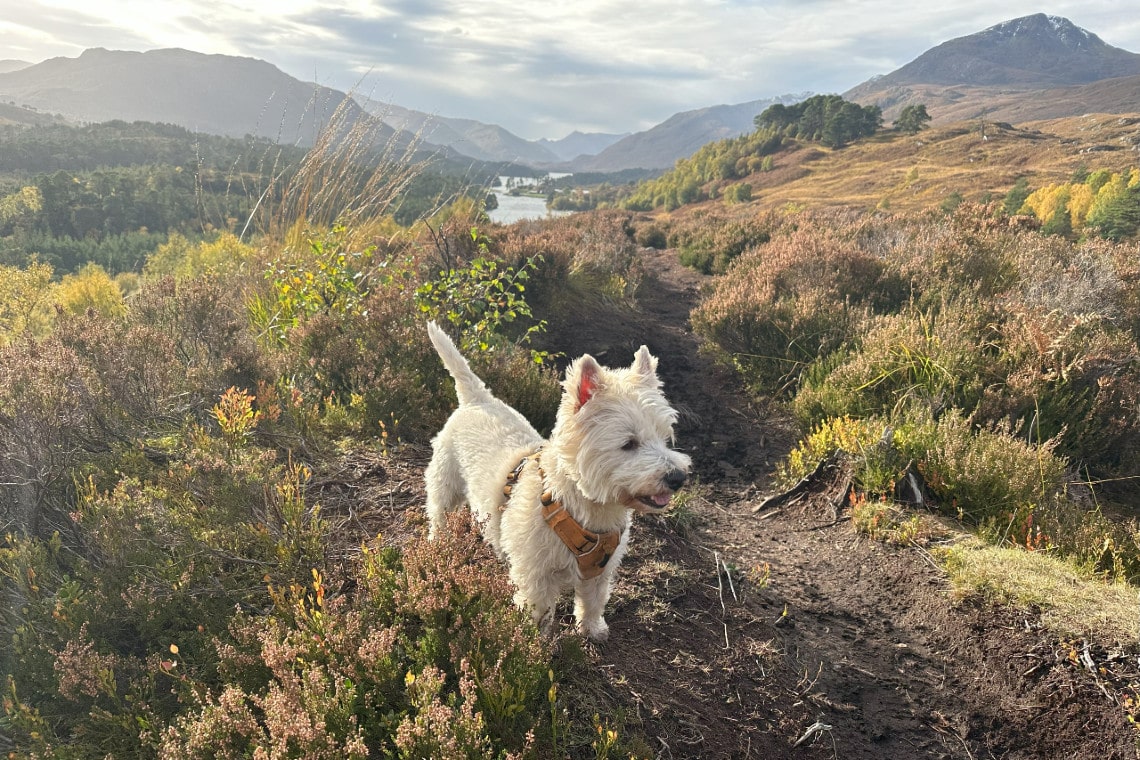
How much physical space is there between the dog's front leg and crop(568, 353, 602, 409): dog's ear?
1003 millimetres

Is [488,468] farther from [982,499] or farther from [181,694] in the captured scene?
[982,499]

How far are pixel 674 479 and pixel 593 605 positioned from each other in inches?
40.7

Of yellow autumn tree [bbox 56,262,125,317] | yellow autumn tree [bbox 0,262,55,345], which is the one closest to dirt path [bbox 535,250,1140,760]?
yellow autumn tree [bbox 56,262,125,317]

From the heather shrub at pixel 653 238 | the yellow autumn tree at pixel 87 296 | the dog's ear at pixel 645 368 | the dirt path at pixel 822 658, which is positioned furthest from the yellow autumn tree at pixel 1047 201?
the yellow autumn tree at pixel 87 296

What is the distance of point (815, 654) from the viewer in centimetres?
332

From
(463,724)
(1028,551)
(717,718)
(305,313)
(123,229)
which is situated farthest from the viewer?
(123,229)

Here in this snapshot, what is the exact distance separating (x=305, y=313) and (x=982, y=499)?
6.64 metres

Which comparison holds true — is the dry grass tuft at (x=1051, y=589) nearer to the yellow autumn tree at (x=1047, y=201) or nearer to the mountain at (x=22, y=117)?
the yellow autumn tree at (x=1047, y=201)

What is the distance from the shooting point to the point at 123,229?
27.7 meters

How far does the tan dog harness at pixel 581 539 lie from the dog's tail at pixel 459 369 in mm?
1045

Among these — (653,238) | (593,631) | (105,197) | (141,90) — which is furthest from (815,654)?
(141,90)

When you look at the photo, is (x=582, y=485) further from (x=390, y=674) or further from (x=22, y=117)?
(x=22, y=117)

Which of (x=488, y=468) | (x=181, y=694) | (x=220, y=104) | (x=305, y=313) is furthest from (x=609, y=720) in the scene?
(x=220, y=104)

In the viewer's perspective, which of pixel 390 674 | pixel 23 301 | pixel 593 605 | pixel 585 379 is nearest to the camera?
pixel 390 674
